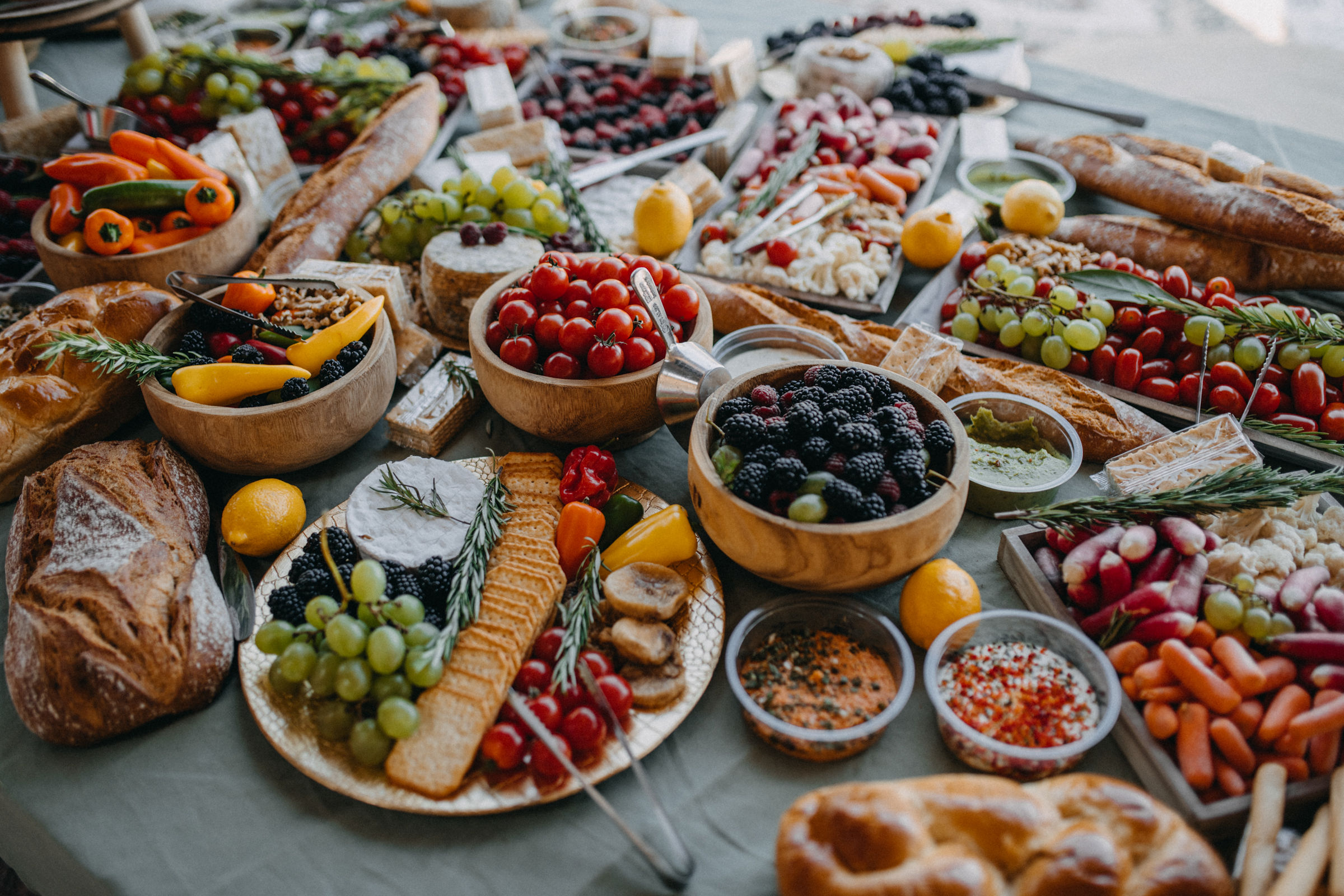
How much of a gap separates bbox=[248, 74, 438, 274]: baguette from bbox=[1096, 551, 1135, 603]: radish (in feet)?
7.08

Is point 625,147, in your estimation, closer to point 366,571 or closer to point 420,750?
point 366,571

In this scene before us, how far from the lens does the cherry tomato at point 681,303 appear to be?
183cm

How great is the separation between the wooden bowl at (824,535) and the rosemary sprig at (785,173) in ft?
4.20

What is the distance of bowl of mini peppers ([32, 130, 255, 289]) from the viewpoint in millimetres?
2080

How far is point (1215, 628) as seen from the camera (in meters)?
1.35

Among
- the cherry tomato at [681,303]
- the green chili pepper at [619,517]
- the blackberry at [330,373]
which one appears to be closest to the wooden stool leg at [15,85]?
the blackberry at [330,373]

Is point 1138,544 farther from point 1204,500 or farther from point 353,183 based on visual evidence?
point 353,183

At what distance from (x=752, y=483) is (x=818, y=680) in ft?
1.22

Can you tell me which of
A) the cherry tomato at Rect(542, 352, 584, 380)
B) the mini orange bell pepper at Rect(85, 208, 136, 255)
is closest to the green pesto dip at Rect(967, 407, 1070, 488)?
the cherry tomato at Rect(542, 352, 584, 380)

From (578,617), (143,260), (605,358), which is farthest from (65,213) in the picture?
(578,617)

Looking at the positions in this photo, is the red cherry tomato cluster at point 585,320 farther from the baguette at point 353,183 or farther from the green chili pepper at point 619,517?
the baguette at point 353,183

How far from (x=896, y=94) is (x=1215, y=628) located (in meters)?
2.65

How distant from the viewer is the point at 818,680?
1.39 meters

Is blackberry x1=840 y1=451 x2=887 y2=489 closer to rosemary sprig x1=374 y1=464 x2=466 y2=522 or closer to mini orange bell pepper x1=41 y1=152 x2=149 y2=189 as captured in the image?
rosemary sprig x1=374 y1=464 x2=466 y2=522
